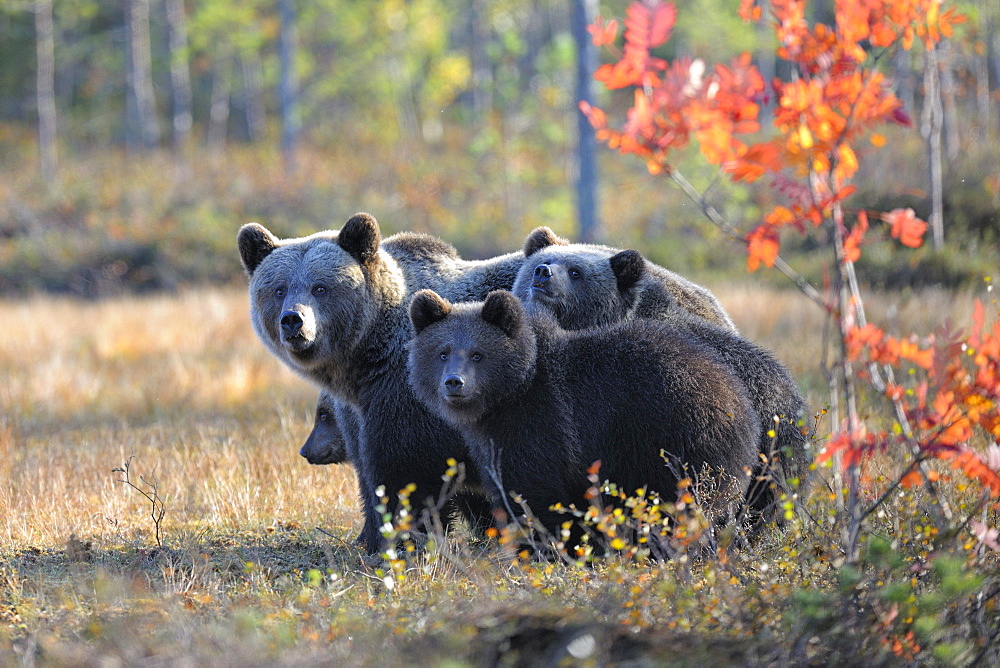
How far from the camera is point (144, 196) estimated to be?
26594 mm

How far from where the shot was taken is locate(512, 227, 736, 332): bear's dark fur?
6.23m

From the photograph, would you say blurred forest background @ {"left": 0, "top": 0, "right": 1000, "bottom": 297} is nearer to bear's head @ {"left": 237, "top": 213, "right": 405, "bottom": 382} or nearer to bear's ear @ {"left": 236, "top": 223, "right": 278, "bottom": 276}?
bear's head @ {"left": 237, "top": 213, "right": 405, "bottom": 382}

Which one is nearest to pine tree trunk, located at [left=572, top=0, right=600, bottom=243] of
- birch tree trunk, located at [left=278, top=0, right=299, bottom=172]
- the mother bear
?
the mother bear

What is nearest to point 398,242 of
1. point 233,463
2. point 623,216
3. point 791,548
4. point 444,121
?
point 233,463

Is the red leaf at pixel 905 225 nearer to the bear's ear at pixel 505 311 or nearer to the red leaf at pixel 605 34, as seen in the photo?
the red leaf at pixel 605 34

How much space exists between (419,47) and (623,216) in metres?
14.5

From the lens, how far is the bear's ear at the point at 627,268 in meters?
6.33

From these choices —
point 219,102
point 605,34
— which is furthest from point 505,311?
point 219,102

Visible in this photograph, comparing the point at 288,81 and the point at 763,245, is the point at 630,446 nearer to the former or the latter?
the point at 763,245

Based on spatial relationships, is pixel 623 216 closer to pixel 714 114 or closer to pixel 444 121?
pixel 444 121

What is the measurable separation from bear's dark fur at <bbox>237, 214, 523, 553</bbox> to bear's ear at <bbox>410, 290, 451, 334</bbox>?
52cm

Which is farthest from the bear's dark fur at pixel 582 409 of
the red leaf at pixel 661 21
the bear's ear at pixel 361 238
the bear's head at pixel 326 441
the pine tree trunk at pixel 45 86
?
the pine tree trunk at pixel 45 86

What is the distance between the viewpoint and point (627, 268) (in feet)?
20.9

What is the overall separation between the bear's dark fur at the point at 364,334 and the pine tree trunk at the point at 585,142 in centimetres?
1068
